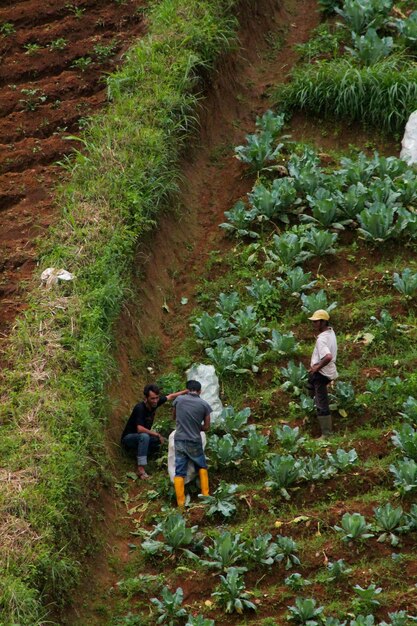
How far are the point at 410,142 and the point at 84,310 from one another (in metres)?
4.81

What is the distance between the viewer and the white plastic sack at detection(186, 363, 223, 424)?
12602 mm

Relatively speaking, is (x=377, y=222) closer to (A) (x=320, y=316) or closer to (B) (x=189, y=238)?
(A) (x=320, y=316)

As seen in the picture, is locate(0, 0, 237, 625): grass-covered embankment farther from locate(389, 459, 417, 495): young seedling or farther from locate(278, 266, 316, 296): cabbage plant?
locate(389, 459, 417, 495): young seedling

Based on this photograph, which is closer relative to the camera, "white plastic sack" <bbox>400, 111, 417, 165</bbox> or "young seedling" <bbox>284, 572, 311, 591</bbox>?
"young seedling" <bbox>284, 572, 311, 591</bbox>

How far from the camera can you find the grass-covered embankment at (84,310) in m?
11.0

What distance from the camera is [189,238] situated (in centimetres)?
1505

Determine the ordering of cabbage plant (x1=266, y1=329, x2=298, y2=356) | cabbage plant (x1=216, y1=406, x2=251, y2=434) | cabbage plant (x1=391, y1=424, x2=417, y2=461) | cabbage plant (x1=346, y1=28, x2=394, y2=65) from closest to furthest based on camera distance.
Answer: cabbage plant (x1=391, y1=424, x2=417, y2=461), cabbage plant (x1=216, y1=406, x2=251, y2=434), cabbage plant (x1=266, y1=329, x2=298, y2=356), cabbage plant (x1=346, y1=28, x2=394, y2=65)

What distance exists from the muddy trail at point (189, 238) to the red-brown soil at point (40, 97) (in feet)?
4.35

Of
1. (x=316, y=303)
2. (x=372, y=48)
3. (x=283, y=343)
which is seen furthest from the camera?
(x=372, y=48)

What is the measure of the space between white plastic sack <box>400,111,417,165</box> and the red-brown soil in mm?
3885

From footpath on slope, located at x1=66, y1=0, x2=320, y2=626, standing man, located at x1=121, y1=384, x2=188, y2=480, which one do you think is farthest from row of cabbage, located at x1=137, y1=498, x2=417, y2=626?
standing man, located at x1=121, y1=384, x2=188, y2=480

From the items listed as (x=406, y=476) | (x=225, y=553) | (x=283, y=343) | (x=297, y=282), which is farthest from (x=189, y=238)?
(x=225, y=553)

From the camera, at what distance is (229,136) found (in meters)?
16.5

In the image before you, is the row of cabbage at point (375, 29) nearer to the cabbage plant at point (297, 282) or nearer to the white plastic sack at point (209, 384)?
the cabbage plant at point (297, 282)
